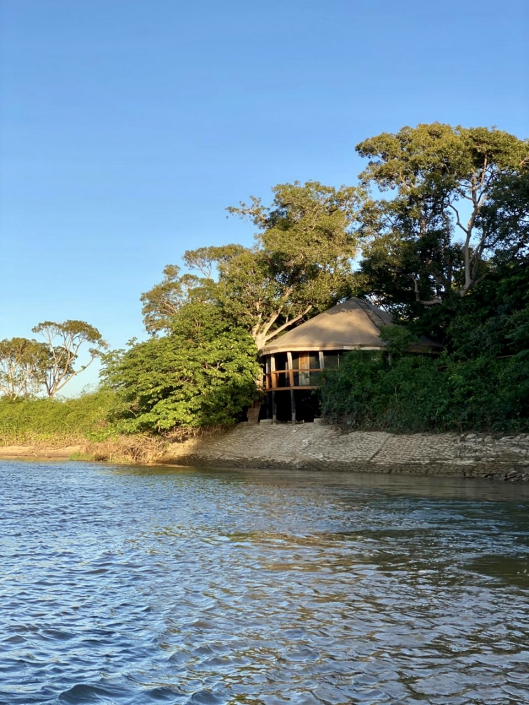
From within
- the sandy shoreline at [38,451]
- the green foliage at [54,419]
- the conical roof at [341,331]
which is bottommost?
the sandy shoreline at [38,451]

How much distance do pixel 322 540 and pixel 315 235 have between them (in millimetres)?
24464

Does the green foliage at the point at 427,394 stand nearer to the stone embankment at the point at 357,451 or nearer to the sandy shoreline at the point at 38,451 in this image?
the stone embankment at the point at 357,451

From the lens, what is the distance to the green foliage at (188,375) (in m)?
31.3

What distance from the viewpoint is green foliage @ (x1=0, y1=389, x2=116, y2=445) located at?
41.0 metres

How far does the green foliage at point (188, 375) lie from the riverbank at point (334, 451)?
1041 millimetres

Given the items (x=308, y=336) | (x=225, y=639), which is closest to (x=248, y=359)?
(x=308, y=336)

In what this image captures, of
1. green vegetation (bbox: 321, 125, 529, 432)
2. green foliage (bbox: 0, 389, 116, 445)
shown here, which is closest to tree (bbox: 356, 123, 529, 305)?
green vegetation (bbox: 321, 125, 529, 432)

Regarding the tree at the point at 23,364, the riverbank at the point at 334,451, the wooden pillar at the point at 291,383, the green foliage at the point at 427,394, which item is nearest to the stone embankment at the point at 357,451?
the riverbank at the point at 334,451

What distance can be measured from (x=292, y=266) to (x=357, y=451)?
38.1ft

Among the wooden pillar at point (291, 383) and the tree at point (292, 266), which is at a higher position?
the tree at point (292, 266)

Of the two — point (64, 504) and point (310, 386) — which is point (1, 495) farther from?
point (310, 386)

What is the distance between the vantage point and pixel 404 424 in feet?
81.3

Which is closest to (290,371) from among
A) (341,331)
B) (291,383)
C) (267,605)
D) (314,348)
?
(291,383)

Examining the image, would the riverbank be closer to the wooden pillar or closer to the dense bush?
the dense bush
